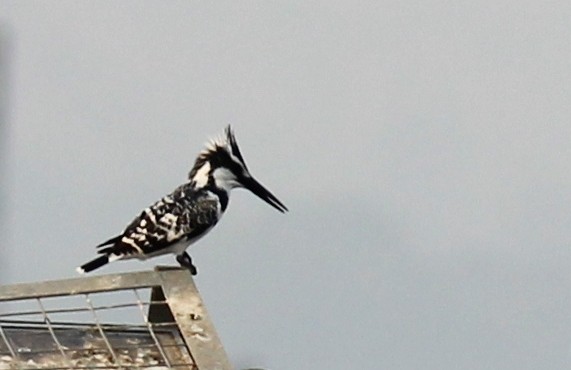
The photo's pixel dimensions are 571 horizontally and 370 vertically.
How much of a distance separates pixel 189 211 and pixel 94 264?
1.72 feet

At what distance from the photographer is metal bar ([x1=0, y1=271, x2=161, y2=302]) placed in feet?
13.6

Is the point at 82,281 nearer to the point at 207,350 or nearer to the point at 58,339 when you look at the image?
the point at 58,339

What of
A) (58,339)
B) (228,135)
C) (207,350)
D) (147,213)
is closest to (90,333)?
(58,339)

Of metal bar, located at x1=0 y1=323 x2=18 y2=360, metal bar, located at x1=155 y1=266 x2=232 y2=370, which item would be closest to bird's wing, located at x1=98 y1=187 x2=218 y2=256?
metal bar, located at x1=155 y1=266 x2=232 y2=370

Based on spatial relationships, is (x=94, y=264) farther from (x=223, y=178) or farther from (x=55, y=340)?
(x=55, y=340)

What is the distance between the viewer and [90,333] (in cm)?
420

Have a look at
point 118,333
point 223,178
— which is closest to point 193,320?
point 118,333

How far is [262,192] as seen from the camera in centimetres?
708

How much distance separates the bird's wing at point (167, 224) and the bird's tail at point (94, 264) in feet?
0.11

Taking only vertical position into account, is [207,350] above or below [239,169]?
below

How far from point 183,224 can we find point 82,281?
7.24ft

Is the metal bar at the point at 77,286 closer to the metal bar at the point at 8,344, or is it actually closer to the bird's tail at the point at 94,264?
the metal bar at the point at 8,344

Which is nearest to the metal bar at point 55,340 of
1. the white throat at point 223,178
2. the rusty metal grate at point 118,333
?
the rusty metal grate at point 118,333

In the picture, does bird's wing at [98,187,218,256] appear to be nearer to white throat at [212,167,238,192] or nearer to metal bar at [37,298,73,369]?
white throat at [212,167,238,192]
